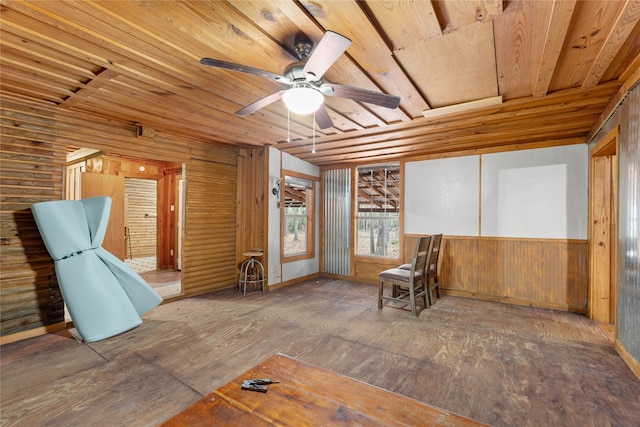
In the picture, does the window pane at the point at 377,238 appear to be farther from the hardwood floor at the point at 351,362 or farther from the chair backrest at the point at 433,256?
the hardwood floor at the point at 351,362

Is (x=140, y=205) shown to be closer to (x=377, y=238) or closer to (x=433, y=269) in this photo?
(x=377, y=238)

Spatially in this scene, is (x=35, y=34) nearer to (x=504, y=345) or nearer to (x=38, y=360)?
(x=38, y=360)

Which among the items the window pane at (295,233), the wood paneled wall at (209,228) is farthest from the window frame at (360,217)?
the wood paneled wall at (209,228)

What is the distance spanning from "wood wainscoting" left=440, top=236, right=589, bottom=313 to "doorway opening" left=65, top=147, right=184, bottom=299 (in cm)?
452

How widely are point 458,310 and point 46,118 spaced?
A: 215 inches

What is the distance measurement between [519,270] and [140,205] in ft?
29.2

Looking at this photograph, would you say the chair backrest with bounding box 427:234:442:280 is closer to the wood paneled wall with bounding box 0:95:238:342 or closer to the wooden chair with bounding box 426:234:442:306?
the wooden chair with bounding box 426:234:442:306

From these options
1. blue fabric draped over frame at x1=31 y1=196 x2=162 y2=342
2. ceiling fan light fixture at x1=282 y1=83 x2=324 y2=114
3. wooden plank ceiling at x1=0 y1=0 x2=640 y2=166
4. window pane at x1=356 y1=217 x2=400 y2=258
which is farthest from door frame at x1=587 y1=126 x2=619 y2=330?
blue fabric draped over frame at x1=31 y1=196 x2=162 y2=342

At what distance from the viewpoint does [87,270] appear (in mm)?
2898

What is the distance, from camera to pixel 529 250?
4250 mm

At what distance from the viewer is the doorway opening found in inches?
200

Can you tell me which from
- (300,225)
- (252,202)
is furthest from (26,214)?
(300,225)

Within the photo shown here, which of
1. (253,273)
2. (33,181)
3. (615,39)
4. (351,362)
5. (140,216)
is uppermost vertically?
(615,39)

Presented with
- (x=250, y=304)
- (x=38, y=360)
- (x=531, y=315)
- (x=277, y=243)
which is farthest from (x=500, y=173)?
(x=38, y=360)
